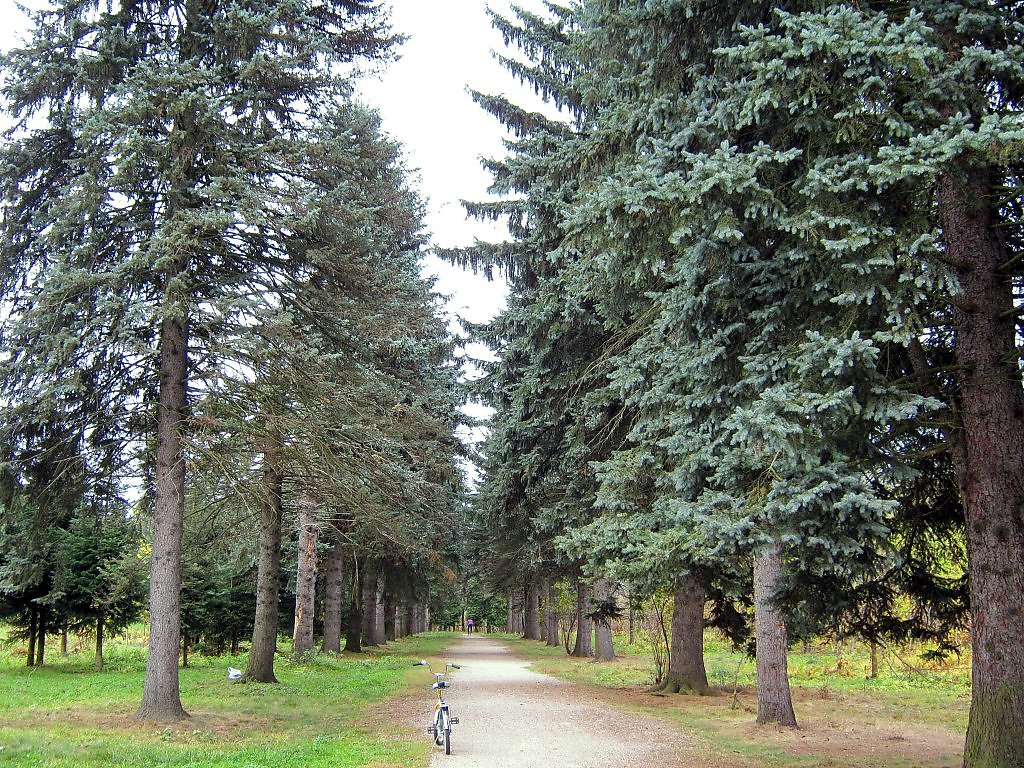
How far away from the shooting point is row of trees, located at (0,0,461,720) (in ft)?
31.3

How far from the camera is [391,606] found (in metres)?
36.1

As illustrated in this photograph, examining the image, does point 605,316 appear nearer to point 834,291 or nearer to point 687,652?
point 834,291

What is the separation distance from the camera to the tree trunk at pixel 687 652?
14477mm

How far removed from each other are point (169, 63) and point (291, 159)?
183cm

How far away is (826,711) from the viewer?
486 inches

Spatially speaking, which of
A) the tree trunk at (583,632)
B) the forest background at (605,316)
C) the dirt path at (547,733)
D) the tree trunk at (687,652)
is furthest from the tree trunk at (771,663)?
the tree trunk at (583,632)

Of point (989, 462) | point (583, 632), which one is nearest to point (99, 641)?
point (583, 632)

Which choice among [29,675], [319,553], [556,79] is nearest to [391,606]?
[319,553]

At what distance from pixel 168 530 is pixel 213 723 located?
8.31ft

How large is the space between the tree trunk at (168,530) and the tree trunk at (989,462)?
8226 millimetres

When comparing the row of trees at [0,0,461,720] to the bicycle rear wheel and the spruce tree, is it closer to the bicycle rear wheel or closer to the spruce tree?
the spruce tree

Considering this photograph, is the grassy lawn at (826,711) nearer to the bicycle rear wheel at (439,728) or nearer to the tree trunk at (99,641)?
the bicycle rear wheel at (439,728)

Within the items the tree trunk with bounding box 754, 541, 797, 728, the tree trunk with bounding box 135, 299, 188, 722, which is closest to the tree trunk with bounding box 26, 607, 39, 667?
the tree trunk with bounding box 135, 299, 188, 722

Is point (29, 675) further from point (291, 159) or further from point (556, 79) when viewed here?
point (556, 79)
